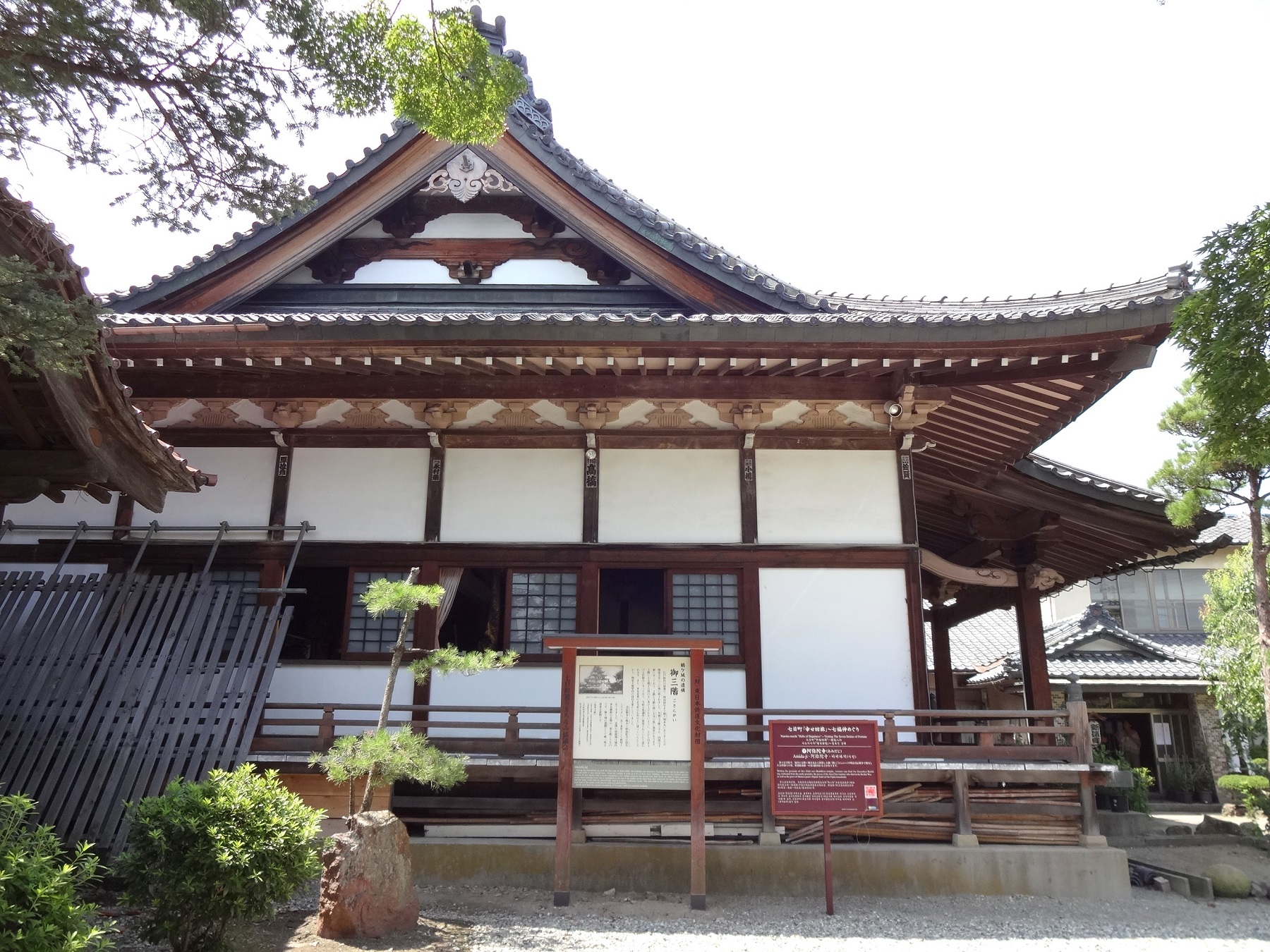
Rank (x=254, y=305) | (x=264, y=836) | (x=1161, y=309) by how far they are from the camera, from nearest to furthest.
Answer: (x=264, y=836), (x=1161, y=309), (x=254, y=305)

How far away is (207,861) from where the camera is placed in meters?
5.04

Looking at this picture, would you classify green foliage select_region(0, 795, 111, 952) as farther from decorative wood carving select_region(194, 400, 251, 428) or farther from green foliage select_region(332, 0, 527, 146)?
decorative wood carving select_region(194, 400, 251, 428)

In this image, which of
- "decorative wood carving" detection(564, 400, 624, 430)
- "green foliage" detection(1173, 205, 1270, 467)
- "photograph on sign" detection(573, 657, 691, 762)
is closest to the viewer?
"green foliage" detection(1173, 205, 1270, 467)

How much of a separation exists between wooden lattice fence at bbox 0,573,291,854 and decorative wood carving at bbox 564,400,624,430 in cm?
334

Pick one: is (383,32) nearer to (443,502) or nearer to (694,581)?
(443,502)

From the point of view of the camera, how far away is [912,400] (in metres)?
8.94

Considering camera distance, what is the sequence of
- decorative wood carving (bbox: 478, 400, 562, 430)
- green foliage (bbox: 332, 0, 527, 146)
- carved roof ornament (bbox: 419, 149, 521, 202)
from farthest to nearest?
carved roof ornament (bbox: 419, 149, 521, 202)
decorative wood carving (bbox: 478, 400, 562, 430)
green foliage (bbox: 332, 0, 527, 146)

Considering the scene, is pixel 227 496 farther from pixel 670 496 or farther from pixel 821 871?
pixel 821 871

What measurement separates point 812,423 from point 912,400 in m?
1.01

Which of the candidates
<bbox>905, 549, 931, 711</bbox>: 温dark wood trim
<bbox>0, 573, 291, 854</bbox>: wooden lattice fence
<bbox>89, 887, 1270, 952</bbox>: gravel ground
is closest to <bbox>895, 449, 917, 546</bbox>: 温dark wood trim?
<bbox>905, 549, 931, 711</bbox>: 温dark wood trim

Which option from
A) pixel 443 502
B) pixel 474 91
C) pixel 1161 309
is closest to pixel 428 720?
pixel 443 502

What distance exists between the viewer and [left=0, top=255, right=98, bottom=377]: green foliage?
166 inches

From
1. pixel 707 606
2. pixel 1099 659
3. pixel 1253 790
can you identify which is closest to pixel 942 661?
pixel 1253 790

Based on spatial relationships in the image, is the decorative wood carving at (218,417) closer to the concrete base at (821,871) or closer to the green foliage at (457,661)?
the green foliage at (457,661)
